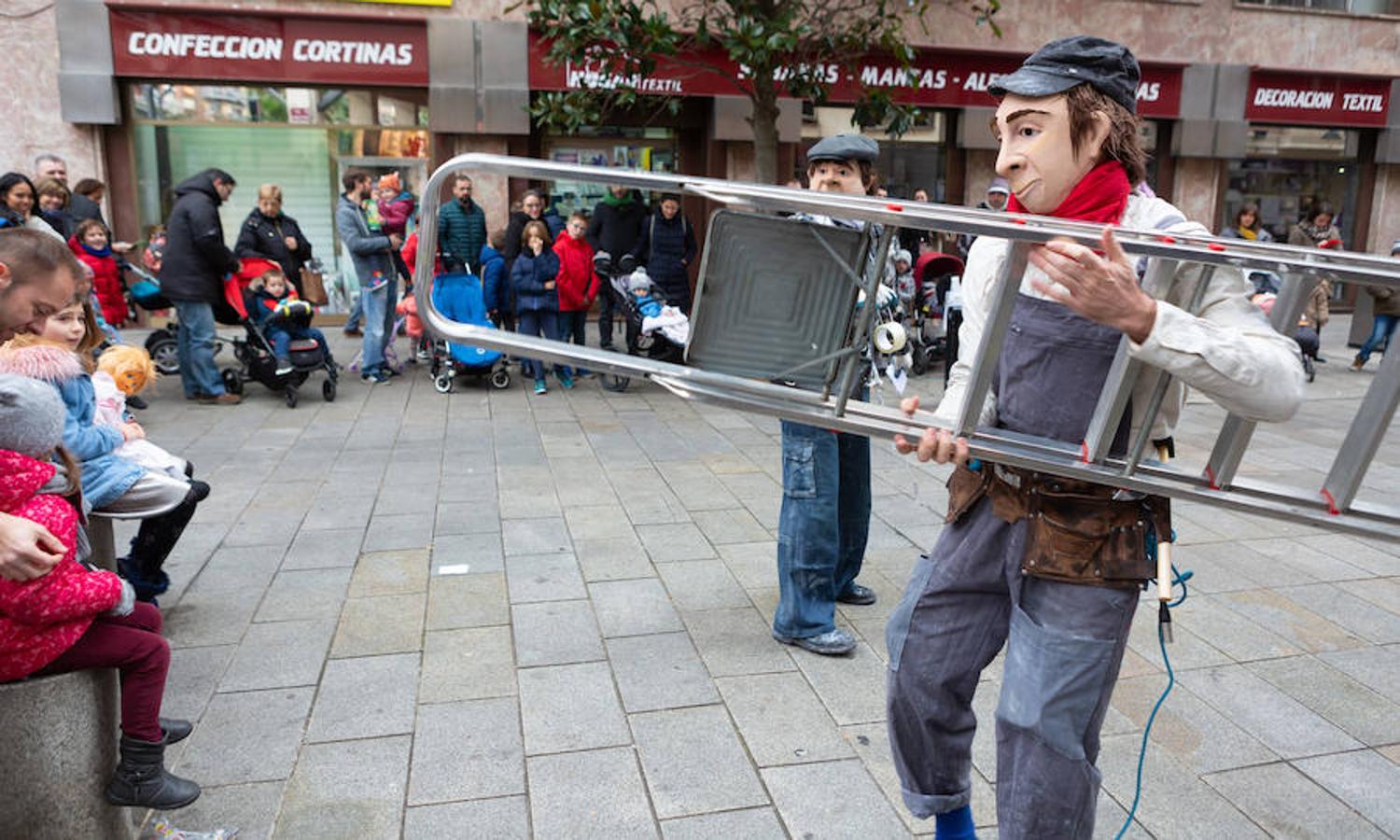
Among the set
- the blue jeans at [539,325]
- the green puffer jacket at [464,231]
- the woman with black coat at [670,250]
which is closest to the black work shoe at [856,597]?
the blue jeans at [539,325]

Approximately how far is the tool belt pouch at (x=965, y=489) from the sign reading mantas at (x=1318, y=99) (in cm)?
1649

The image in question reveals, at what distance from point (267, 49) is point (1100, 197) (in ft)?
41.7

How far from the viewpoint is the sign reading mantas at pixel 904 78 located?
1325 centimetres

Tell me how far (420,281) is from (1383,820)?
10.1 ft

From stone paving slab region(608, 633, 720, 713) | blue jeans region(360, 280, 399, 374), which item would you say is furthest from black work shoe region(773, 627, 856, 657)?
blue jeans region(360, 280, 399, 374)

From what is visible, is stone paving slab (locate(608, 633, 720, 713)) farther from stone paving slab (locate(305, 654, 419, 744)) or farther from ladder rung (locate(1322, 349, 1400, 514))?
ladder rung (locate(1322, 349, 1400, 514))

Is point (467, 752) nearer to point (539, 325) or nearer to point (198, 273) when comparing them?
point (198, 273)

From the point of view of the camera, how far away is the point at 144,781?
101 inches

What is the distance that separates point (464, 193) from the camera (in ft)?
33.4

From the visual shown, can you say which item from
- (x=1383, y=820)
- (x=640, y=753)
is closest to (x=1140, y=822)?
(x=1383, y=820)

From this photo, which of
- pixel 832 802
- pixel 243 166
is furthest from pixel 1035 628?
pixel 243 166

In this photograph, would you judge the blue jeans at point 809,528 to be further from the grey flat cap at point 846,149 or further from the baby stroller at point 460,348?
the baby stroller at point 460,348

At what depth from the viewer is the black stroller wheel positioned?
9.36m

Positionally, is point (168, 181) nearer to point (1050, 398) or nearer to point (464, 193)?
point (464, 193)
